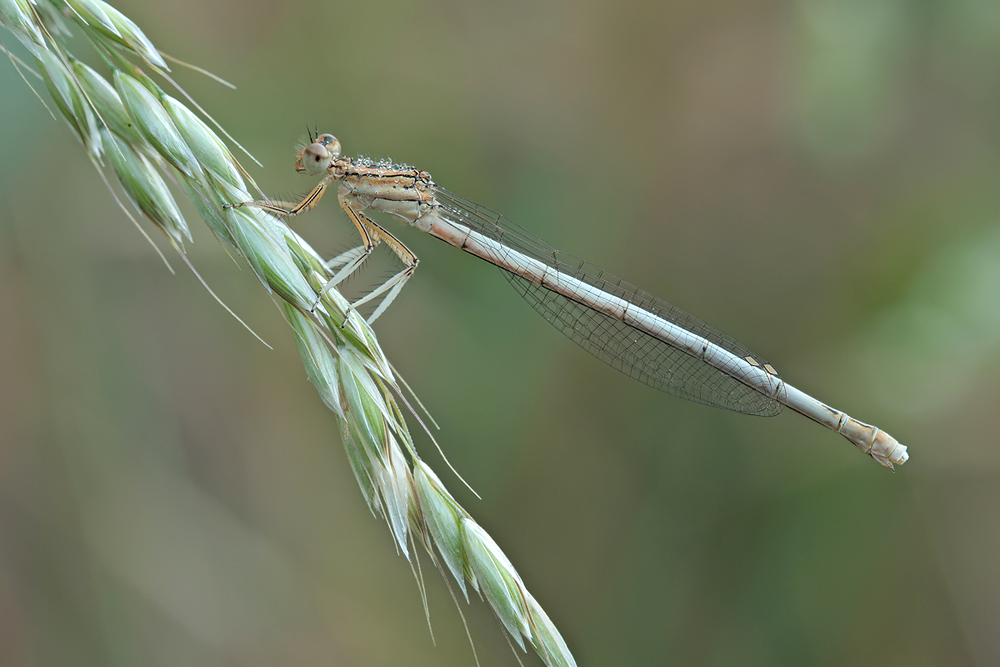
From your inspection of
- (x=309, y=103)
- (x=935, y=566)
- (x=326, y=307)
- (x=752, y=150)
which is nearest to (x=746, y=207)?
(x=752, y=150)

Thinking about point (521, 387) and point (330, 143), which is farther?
point (521, 387)

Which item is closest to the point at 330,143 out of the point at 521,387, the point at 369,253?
the point at 369,253

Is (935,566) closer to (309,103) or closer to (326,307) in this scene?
(326,307)

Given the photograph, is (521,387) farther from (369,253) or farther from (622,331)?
(369,253)

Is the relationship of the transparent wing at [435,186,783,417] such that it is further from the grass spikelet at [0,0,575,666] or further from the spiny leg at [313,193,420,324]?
the grass spikelet at [0,0,575,666]

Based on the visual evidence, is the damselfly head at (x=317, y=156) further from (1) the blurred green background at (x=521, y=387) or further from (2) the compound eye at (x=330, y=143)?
(1) the blurred green background at (x=521, y=387)

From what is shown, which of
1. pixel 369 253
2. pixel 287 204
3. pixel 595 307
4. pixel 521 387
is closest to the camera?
pixel 287 204

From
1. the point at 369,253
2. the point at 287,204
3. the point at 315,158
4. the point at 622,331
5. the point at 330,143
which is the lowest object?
the point at 287,204
